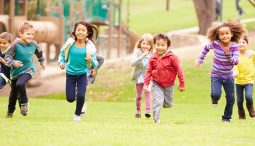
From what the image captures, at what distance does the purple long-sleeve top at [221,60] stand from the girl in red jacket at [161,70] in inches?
26.7

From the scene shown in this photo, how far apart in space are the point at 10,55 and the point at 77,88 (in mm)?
1269

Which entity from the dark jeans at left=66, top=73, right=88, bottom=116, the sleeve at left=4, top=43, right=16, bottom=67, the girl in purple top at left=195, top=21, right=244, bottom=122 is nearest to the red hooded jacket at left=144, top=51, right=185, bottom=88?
the girl in purple top at left=195, top=21, right=244, bottom=122

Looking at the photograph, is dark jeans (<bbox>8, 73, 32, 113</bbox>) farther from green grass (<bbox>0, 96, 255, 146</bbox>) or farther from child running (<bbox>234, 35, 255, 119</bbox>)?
child running (<bbox>234, 35, 255, 119</bbox>)

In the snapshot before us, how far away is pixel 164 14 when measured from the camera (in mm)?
68125

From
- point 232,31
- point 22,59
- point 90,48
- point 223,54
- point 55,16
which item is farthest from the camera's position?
point 55,16

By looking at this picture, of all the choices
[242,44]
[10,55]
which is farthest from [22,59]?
[242,44]

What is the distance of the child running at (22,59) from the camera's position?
14.9 metres

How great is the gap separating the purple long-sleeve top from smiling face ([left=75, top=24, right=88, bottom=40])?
1.93 meters

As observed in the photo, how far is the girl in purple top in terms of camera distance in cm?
1472

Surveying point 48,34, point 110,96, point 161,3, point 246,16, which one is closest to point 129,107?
point 110,96

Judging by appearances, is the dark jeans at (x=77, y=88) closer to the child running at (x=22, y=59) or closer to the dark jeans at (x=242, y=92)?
the child running at (x=22, y=59)

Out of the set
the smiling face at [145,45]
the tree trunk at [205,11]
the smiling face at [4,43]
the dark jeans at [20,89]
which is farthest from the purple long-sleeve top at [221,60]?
the tree trunk at [205,11]

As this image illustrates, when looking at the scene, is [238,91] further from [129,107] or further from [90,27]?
[129,107]

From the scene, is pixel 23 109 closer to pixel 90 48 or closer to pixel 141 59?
pixel 90 48
